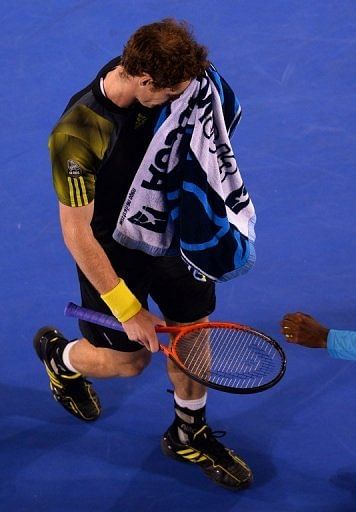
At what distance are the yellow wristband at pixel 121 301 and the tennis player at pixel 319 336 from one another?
65 centimetres

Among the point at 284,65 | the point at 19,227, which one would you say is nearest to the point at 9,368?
the point at 19,227

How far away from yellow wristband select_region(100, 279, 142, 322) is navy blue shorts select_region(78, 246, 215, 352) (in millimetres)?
298

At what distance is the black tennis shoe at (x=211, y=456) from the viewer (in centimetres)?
397

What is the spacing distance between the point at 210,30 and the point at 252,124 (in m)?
1.06

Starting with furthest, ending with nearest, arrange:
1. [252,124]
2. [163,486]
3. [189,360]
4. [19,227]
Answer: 1. [252,124]
2. [19,227]
3. [163,486]
4. [189,360]

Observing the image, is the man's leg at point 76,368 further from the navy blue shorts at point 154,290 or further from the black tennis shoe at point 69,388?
the navy blue shorts at point 154,290

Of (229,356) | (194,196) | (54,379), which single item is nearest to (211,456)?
(229,356)

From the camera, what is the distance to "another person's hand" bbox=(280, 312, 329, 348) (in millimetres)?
3623

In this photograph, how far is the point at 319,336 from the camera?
3621 mm

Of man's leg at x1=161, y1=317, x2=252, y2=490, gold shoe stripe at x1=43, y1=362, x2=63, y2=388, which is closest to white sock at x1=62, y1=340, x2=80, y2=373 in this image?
gold shoe stripe at x1=43, y1=362, x2=63, y2=388

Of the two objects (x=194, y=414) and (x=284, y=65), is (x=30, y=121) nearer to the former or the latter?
(x=284, y=65)

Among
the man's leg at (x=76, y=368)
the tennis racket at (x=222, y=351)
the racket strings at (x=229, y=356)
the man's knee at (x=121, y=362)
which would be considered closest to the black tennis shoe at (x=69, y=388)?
the man's leg at (x=76, y=368)

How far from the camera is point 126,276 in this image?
12.2 feet

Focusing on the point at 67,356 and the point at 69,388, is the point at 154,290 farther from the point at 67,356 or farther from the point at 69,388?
the point at 69,388
